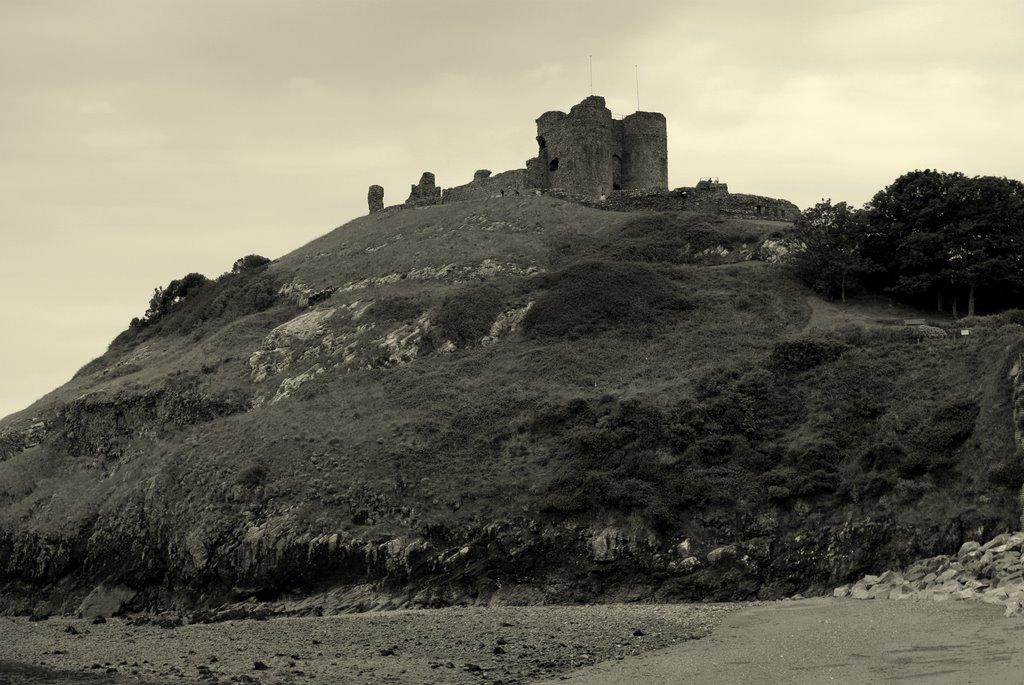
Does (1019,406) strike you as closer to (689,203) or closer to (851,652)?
(851,652)

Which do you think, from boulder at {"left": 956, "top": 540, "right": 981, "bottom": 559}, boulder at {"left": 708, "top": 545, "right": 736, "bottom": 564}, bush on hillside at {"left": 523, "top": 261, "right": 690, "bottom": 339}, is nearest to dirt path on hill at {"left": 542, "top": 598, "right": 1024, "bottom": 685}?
boulder at {"left": 956, "top": 540, "right": 981, "bottom": 559}

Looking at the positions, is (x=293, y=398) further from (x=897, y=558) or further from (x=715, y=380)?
(x=897, y=558)

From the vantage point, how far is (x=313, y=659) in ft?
105

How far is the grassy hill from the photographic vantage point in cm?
4034

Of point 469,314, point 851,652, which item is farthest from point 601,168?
point 851,652

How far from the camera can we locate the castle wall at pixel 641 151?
282ft

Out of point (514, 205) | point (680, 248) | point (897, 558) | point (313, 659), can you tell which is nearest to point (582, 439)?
point (897, 558)

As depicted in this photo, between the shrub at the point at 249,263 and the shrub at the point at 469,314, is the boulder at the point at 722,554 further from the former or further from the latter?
the shrub at the point at 249,263

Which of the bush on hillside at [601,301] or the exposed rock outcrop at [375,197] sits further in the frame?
the exposed rock outcrop at [375,197]

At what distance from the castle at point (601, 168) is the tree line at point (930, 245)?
15.4 metres

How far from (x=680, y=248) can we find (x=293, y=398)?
2560 cm

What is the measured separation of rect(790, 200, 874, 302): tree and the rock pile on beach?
29.3m

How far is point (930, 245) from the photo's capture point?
60.3 m

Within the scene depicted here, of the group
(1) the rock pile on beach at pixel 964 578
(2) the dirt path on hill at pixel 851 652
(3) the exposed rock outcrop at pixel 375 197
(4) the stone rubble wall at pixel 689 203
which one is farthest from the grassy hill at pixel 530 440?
(3) the exposed rock outcrop at pixel 375 197
